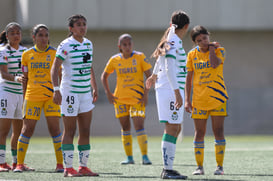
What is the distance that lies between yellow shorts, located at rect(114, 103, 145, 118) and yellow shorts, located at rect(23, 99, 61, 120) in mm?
1793

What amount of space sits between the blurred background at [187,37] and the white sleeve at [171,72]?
11.7 metres

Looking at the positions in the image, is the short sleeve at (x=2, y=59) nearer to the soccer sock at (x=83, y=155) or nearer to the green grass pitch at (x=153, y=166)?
the green grass pitch at (x=153, y=166)

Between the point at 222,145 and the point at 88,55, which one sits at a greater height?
the point at 88,55

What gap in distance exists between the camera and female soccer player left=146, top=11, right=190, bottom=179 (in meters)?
6.57

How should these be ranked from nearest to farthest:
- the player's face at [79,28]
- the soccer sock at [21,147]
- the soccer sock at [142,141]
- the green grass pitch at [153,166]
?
the green grass pitch at [153,166] → the player's face at [79,28] → the soccer sock at [21,147] → the soccer sock at [142,141]

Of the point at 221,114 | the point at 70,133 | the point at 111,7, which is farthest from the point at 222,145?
the point at 111,7

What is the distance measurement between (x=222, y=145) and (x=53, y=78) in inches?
95.7

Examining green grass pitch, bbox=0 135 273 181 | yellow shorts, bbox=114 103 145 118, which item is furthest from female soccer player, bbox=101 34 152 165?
green grass pitch, bbox=0 135 273 181

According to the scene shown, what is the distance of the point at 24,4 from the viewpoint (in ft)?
64.0

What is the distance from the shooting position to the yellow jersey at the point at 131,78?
948 cm

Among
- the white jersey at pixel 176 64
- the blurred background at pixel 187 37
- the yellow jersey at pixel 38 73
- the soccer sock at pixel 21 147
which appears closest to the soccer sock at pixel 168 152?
the white jersey at pixel 176 64

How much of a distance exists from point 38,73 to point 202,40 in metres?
2.32

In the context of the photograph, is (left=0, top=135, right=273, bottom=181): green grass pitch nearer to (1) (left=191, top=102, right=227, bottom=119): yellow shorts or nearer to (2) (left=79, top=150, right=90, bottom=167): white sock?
(2) (left=79, top=150, right=90, bottom=167): white sock

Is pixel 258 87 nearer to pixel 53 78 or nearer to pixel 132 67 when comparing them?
pixel 132 67
